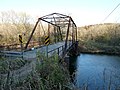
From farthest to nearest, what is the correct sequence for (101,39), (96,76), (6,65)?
(101,39) < (96,76) < (6,65)

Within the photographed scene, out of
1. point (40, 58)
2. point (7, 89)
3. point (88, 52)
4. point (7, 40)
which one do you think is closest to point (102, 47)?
point (88, 52)

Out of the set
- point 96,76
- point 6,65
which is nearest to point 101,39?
point 96,76

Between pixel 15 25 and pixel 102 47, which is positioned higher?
pixel 15 25

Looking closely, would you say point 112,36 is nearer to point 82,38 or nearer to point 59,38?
point 82,38

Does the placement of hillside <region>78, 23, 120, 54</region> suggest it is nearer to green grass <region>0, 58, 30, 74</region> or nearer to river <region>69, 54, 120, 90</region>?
river <region>69, 54, 120, 90</region>

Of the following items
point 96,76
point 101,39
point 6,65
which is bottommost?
point 96,76

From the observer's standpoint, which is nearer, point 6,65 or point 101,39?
point 6,65

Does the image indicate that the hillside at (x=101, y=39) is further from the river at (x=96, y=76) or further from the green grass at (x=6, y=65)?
the green grass at (x=6, y=65)

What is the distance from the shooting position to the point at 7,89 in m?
3.74

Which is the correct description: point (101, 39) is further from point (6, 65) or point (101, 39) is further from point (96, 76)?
point (6, 65)

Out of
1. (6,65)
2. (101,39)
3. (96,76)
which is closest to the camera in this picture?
(6,65)

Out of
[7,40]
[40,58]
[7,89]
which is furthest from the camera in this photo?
[7,40]

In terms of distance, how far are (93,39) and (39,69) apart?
171 ft

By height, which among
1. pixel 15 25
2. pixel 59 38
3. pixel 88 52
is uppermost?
pixel 15 25
